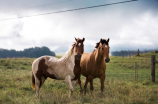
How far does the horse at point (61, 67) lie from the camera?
21.2 feet

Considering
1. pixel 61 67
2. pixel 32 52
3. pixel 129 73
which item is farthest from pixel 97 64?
pixel 32 52

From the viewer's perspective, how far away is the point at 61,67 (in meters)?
6.73

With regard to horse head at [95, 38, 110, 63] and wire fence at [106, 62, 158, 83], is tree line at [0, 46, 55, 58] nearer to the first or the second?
wire fence at [106, 62, 158, 83]

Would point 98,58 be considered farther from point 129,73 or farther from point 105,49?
point 129,73

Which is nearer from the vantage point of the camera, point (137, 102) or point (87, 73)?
point (137, 102)

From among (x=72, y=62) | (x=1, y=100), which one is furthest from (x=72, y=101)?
(x=1, y=100)

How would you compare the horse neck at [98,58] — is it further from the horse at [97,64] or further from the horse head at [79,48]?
the horse head at [79,48]

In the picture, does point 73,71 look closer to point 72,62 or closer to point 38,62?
point 72,62

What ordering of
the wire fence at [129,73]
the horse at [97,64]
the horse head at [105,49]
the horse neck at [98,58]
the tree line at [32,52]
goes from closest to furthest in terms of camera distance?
the horse head at [105,49], the horse at [97,64], the horse neck at [98,58], the wire fence at [129,73], the tree line at [32,52]

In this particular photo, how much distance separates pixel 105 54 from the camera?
650 centimetres

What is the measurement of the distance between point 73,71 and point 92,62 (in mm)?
1314

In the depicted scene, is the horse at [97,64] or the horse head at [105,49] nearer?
the horse head at [105,49]

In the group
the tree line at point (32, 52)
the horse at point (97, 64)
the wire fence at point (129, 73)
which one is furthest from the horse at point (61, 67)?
the tree line at point (32, 52)

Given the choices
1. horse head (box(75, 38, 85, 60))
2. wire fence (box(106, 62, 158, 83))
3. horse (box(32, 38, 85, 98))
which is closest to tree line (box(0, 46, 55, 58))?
wire fence (box(106, 62, 158, 83))
